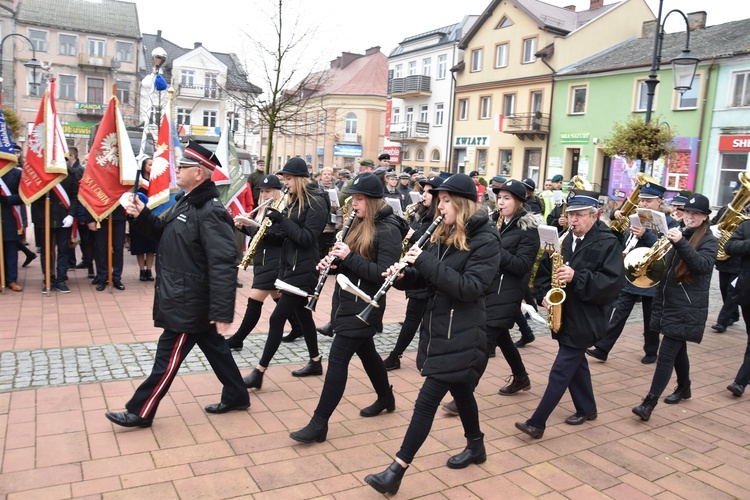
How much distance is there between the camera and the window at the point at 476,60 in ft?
126

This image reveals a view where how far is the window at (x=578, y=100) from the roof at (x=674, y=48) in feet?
2.94

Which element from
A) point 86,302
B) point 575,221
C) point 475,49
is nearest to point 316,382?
point 575,221

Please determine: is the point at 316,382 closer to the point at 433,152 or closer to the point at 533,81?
the point at 533,81

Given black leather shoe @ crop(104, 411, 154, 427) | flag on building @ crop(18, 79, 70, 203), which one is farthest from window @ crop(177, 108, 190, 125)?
black leather shoe @ crop(104, 411, 154, 427)

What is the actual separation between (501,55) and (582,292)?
3518cm

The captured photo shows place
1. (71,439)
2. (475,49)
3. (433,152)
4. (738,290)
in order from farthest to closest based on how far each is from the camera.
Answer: (433,152), (475,49), (738,290), (71,439)

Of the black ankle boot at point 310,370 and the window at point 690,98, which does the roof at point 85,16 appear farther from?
the black ankle boot at point 310,370

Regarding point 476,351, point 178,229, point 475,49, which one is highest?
point 475,49

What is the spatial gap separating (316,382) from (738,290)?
441cm

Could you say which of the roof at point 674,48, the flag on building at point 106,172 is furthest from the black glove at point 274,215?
the roof at point 674,48

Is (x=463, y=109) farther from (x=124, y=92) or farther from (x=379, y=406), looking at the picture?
(x=379, y=406)

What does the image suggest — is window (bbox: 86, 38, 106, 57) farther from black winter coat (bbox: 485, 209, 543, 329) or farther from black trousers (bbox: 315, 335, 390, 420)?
black trousers (bbox: 315, 335, 390, 420)

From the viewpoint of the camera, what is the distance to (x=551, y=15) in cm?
3612

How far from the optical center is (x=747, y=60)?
23984mm
